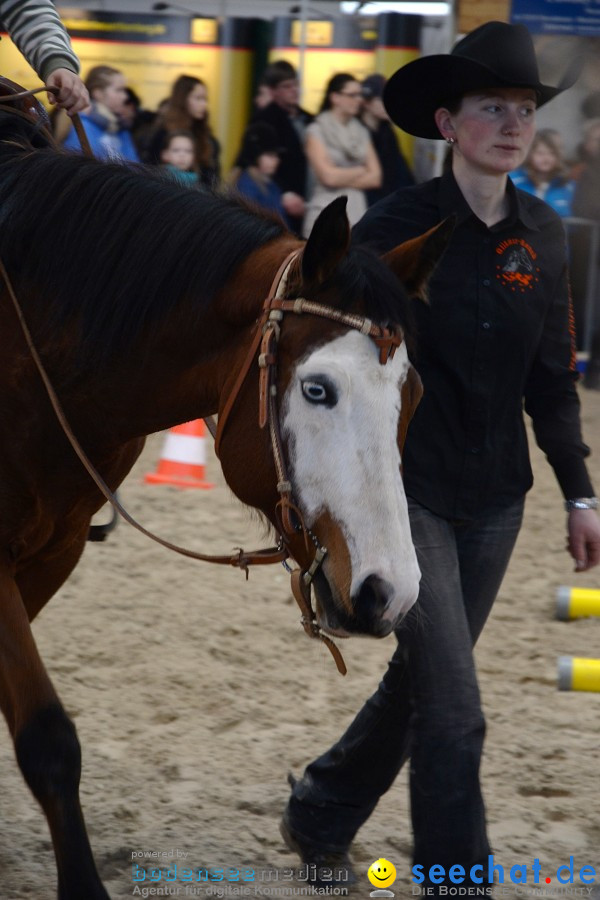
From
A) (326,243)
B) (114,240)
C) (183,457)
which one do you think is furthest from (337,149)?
(326,243)

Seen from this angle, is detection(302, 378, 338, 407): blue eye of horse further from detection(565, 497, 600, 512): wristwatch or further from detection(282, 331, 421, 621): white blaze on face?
detection(565, 497, 600, 512): wristwatch

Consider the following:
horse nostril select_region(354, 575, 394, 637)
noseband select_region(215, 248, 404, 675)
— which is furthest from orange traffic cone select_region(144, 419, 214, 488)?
horse nostril select_region(354, 575, 394, 637)

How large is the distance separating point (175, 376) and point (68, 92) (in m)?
0.99

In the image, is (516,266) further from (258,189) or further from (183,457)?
(258,189)

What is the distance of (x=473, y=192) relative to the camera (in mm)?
2914

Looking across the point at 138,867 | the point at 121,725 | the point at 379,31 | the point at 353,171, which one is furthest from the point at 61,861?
the point at 379,31

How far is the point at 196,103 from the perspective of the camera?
901cm

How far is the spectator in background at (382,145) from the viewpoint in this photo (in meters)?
9.47

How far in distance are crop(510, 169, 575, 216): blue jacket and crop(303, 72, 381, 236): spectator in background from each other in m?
1.27

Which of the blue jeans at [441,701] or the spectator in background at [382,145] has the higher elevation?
the spectator in background at [382,145]

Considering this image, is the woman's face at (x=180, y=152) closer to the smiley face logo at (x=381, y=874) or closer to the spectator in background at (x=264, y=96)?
the spectator in background at (x=264, y=96)

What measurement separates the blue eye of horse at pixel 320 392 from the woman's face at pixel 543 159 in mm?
7730

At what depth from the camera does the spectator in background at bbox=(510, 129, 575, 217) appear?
9.62 metres

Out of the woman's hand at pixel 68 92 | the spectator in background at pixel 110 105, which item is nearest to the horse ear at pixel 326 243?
the woman's hand at pixel 68 92
